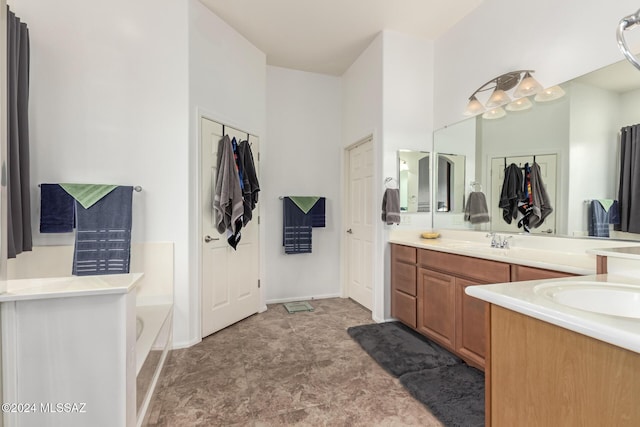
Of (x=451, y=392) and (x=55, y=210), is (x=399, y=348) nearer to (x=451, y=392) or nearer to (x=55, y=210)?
(x=451, y=392)

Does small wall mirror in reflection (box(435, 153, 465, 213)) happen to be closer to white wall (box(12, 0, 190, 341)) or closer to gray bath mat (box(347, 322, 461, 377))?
gray bath mat (box(347, 322, 461, 377))

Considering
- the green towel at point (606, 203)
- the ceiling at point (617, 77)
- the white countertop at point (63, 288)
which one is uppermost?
the ceiling at point (617, 77)

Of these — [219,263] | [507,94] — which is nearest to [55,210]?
[219,263]

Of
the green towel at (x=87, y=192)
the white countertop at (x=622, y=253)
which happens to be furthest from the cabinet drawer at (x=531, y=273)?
the green towel at (x=87, y=192)

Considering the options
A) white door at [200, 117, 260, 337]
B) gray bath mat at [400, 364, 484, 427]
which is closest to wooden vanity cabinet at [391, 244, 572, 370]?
gray bath mat at [400, 364, 484, 427]

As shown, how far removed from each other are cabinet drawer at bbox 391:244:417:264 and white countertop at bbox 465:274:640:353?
1737mm

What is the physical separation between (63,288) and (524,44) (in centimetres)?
316

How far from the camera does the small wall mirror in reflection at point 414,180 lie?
312 cm

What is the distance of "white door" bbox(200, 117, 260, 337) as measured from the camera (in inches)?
107

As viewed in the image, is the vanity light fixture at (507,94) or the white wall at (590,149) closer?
the white wall at (590,149)

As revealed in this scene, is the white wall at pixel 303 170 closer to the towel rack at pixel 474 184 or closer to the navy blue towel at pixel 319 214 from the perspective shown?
the navy blue towel at pixel 319 214

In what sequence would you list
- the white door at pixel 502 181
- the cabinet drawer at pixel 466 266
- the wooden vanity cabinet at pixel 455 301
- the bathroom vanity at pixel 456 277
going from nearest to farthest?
the bathroom vanity at pixel 456 277 → the cabinet drawer at pixel 466 266 → the wooden vanity cabinet at pixel 455 301 → the white door at pixel 502 181

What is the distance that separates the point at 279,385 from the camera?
1.97m

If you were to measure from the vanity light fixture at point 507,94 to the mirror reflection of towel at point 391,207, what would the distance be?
100 cm
